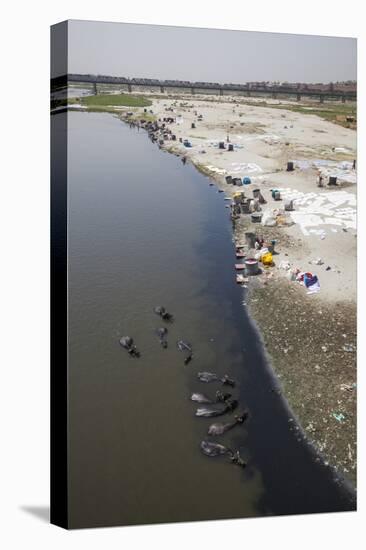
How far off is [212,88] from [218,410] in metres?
4.81

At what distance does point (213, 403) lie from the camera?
31.0 ft

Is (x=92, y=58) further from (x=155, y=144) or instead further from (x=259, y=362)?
(x=259, y=362)

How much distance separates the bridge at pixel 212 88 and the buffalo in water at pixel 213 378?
14.1 ft

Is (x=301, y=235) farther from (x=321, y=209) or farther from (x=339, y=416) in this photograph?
(x=339, y=416)

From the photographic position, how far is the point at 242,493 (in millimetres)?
8953

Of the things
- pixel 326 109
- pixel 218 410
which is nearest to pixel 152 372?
pixel 218 410

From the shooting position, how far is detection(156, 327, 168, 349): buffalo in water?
999 centimetres

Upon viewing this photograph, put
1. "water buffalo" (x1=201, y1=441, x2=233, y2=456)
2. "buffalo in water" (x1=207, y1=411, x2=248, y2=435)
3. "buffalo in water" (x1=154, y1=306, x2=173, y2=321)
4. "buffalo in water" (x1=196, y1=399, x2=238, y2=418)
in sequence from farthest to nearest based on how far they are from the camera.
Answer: "buffalo in water" (x1=154, y1=306, x2=173, y2=321), "buffalo in water" (x1=196, y1=399, x2=238, y2=418), "buffalo in water" (x1=207, y1=411, x2=248, y2=435), "water buffalo" (x1=201, y1=441, x2=233, y2=456)

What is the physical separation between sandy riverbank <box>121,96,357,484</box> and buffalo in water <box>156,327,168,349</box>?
5.03ft

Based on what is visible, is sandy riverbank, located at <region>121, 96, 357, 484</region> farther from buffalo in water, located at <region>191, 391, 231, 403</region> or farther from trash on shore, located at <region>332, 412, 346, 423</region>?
buffalo in water, located at <region>191, 391, 231, 403</region>

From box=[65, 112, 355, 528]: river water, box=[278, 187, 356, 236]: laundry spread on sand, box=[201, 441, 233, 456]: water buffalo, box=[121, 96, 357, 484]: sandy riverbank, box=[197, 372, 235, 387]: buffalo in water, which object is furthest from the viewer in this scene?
box=[278, 187, 356, 236]: laundry spread on sand

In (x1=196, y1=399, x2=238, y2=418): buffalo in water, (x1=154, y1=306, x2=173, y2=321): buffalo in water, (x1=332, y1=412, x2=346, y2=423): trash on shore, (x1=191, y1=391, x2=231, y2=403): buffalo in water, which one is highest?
(x1=154, y1=306, x2=173, y2=321): buffalo in water

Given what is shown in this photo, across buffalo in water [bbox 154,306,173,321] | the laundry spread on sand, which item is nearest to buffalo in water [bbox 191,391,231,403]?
buffalo in water [bbox 154,306,173,321]

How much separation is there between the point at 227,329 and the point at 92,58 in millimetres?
4501
